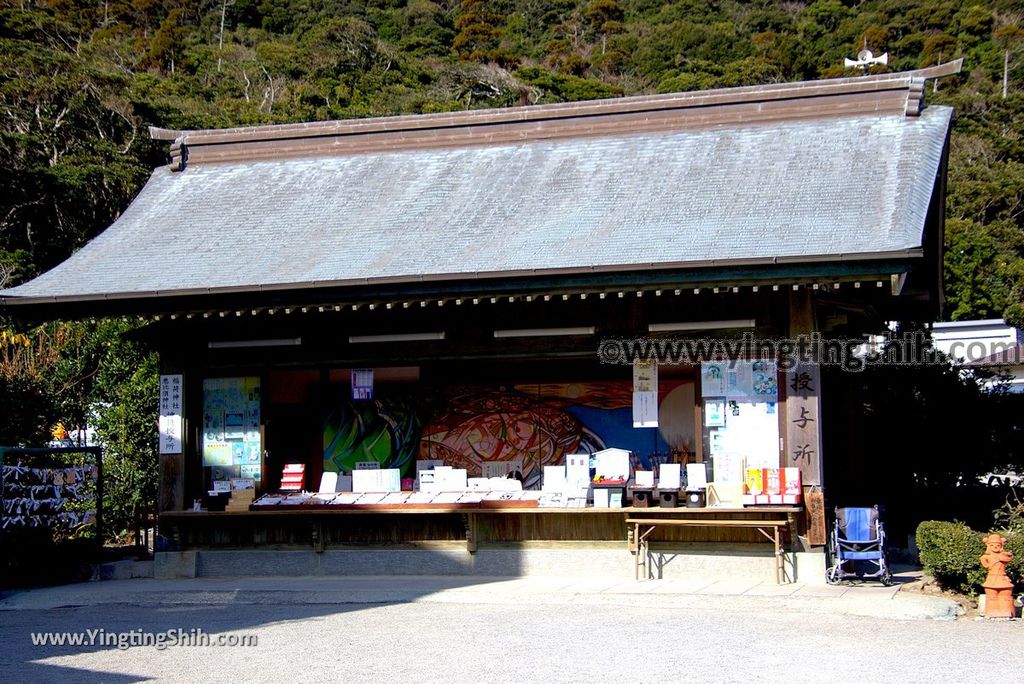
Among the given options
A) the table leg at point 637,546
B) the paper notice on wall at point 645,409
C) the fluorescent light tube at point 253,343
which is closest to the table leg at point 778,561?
the table leg at point 637,546

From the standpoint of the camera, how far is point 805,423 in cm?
1243

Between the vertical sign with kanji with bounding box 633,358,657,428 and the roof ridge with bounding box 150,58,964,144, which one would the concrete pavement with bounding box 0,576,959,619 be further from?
the roof ridge with bounding box 150,58,964,144

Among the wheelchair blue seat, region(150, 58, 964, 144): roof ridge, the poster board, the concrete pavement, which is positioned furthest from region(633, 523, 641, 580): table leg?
region(150, 58, 964, 144): roof ridge

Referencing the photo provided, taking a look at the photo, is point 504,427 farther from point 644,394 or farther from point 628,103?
point 628,103

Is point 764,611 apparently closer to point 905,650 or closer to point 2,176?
point 905,650

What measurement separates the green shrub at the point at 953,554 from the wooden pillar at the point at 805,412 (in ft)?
4.08

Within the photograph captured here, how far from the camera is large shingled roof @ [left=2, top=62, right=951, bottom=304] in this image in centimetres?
1270

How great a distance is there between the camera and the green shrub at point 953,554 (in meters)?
10.9

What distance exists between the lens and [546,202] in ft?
48.6

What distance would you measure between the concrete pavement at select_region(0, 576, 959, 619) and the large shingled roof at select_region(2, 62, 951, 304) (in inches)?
138

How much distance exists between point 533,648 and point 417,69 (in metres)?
54.8

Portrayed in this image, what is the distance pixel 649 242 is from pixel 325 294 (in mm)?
3871

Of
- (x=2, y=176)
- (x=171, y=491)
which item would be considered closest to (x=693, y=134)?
(x=171, y=491)

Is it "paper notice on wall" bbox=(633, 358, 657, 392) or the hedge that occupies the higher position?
"paper notice on wall" bbox=(633, 358, 657, 392)
